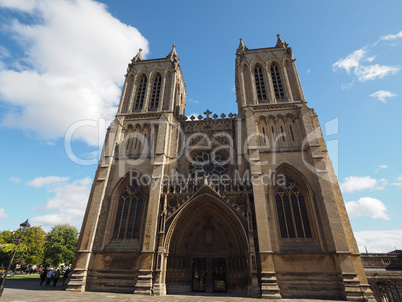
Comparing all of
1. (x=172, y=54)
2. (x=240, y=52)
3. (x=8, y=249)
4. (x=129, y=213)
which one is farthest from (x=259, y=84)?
(x=8, y=249)

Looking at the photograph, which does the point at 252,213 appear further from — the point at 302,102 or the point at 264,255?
the point at 302,102

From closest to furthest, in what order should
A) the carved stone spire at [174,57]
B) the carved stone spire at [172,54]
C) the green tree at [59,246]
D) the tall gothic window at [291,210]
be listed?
1. the tall gothic window at [291,210]
2. the carved stone spire at [174,57]
3. the carved stone spire at [172,54]
4. the green tree at [59,246]

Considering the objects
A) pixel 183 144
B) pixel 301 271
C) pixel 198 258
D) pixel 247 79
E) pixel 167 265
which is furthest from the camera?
pixel 247 79

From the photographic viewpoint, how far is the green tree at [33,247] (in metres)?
39.3

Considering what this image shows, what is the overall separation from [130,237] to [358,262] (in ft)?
52.2

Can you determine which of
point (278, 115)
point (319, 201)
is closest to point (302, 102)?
point (278, 115)

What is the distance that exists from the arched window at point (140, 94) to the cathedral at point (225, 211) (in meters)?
1.64

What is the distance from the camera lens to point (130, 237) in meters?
16.7

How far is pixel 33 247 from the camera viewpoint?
4034 cm

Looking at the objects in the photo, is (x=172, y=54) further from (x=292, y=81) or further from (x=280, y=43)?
(x=292, y=81)

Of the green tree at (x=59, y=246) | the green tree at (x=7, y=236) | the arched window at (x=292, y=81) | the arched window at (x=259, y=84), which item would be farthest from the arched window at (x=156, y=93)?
the green tree at (x=7, y=236)

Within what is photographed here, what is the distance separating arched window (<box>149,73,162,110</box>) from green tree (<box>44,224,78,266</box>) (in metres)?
28.6

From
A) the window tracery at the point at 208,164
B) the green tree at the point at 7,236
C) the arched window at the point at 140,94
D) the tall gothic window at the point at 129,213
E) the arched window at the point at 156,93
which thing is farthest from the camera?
the green tree at the point at 7,236

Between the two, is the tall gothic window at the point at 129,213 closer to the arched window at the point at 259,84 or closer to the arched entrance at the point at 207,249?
the arched entrance at the point at 207,249
